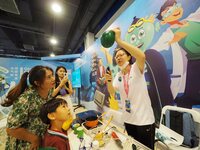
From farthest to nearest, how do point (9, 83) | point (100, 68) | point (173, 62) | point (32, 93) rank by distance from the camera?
point (9, 83) < point (100, 68) < point (32, 93) < point (173, 62)

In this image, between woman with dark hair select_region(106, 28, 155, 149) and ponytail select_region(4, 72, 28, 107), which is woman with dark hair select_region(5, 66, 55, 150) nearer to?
ponytail select_region(4, 72, 28, 107)

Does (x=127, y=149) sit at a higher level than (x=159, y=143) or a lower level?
lower

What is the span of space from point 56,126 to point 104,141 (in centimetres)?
54

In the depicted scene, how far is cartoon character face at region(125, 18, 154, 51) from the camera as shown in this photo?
1192mm

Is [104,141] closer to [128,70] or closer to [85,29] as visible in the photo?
[128,70]

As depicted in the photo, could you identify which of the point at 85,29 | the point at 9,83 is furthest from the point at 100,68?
the point at 9,83

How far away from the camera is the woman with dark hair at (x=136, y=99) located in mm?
1041

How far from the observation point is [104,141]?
1.20 meters

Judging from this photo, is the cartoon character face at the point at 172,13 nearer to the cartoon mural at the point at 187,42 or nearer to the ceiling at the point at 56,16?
the cartoon mural at the point at 187,42

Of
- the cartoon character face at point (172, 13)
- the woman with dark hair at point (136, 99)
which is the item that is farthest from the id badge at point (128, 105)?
the cartoon character face at point (172, 13)

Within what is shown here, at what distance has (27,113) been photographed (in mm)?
995

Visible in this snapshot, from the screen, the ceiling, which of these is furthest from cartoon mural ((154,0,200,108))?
the screen

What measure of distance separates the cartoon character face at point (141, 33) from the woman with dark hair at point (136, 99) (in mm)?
239

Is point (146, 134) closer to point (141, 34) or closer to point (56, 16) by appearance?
point (141, 34)
